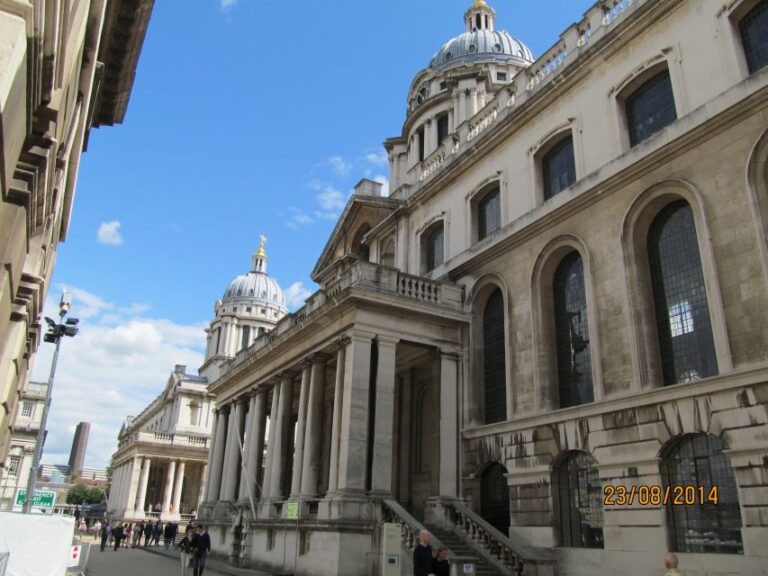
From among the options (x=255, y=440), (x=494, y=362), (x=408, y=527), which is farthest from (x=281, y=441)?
(x=408, y=527)

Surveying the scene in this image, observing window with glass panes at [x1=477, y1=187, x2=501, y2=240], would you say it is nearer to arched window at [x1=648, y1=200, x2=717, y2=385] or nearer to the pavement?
arched window at [x1=648, y1=200, x2=717, y2=385]

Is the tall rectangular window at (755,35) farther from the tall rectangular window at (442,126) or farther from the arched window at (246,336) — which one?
the arched window at (246,336)

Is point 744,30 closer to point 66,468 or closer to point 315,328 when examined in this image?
point 315,328

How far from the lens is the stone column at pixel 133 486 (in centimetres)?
6425

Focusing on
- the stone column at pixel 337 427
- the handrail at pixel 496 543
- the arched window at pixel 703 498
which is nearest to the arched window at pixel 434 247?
the stone column at pixel 337 427

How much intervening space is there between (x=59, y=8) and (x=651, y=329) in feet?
48.4

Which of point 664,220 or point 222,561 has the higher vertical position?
point 664,220

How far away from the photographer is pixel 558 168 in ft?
70.5

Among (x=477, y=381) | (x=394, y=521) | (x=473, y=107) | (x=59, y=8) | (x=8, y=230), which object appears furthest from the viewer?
(x=473, y=107)

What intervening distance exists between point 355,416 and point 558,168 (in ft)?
35.1

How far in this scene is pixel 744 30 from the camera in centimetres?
1619

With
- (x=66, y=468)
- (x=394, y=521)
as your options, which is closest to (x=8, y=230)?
(x=394, y=521)

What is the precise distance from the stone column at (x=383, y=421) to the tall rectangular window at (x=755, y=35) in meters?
12.7

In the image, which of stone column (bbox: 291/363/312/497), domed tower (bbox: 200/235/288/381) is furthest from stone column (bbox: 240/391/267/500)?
domed tower (bbox: 200/235/288/381)
